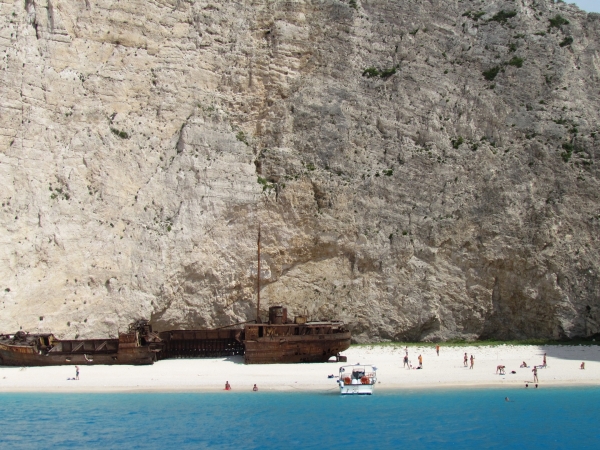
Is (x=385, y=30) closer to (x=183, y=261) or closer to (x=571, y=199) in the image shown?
(x=571, y=199)

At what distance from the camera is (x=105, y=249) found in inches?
1240

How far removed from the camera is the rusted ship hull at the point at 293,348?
29.1 m

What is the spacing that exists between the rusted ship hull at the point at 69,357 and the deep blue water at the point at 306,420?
4.10 metres

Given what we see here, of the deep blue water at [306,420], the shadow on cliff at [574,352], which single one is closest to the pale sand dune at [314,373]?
the shadow on cliff at [574,352]

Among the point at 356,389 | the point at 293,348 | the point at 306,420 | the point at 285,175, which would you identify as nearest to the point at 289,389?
the point at 356,389

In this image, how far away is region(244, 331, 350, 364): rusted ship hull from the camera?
1145 inches

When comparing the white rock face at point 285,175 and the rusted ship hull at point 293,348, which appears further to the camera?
the white rock face at point 285,175

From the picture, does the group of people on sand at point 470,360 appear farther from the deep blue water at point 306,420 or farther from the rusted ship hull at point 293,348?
the rusted ship hull at point 293,348

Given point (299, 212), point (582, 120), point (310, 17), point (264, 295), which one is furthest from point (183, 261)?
point (582, 120)

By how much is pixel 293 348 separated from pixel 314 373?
8.04 ft

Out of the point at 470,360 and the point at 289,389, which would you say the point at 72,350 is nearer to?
the point at 289,389

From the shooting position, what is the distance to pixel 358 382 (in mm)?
24172

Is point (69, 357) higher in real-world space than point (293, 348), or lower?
lower

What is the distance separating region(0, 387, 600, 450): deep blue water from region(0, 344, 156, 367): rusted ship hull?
161 inches
